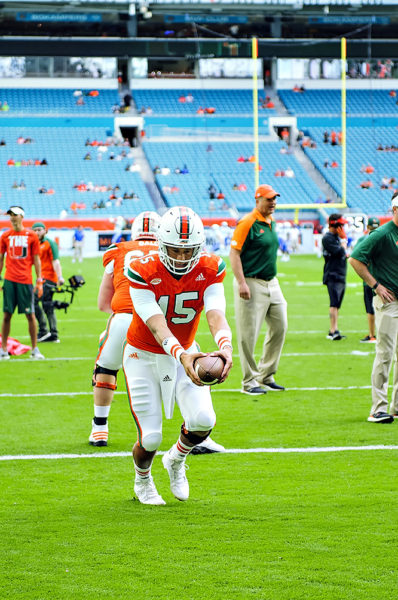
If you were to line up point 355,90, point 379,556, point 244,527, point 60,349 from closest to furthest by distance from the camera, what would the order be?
point 379,556 < point 244,527 < point 60,349 < point 355,90

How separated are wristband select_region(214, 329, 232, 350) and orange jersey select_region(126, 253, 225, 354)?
10.7 inches

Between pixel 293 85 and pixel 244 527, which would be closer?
Answer: pixel 244 527

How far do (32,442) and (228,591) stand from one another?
3.57 metres

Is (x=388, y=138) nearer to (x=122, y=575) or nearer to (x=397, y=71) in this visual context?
(x=397, y=71)

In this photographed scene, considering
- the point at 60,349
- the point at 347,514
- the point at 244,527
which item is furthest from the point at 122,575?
the point at 60,349

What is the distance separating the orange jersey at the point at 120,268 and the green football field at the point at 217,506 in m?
1.08

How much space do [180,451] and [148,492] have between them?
31cm

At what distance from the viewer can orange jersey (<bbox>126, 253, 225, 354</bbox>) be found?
16.4 feet

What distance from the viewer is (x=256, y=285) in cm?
939

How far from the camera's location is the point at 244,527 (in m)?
4.87

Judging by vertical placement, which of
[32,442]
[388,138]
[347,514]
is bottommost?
[388,138]

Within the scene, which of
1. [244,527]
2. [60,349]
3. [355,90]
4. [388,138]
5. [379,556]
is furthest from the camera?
[355,90]

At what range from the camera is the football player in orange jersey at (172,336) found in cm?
489

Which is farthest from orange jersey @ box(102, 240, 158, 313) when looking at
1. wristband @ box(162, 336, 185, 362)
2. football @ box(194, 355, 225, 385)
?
football @ box(194, 355, 225, 385)
